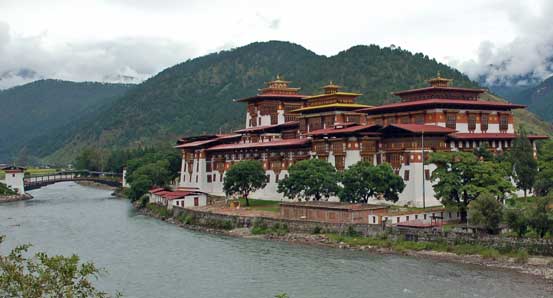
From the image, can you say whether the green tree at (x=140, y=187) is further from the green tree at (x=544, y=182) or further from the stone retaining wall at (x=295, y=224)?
the green tree at (x=544, y=182)

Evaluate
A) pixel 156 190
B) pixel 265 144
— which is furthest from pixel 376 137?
pixel 156 190

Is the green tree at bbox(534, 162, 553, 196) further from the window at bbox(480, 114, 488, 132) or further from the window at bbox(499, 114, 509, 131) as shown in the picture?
the window at bbox(499, 114, 509, 131)

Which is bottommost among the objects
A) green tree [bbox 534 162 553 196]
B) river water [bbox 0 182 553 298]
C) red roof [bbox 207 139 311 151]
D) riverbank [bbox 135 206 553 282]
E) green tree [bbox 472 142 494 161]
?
river water [bbox 0 182 553 298]

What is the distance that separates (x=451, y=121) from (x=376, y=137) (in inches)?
315

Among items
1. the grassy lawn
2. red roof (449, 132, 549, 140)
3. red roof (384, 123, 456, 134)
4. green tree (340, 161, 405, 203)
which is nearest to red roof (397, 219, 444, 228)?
green tree (340, 161, 405, 203)

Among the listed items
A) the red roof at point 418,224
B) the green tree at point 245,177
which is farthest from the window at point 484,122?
the green tree at point 245,177

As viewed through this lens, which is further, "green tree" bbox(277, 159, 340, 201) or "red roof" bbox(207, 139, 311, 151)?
"red roof" bbox(207, 139, 311, 151)

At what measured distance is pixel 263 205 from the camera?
254 ft

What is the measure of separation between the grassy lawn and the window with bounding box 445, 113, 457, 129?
1872 centimetres

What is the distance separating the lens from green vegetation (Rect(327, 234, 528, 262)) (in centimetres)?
4556

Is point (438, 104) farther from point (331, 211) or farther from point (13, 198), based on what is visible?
point (13, 198)

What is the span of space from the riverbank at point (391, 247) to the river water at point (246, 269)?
3.99ft

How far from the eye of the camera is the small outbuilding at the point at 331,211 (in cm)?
5712

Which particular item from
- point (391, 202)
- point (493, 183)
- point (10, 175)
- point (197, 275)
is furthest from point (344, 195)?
point (10, 175)
